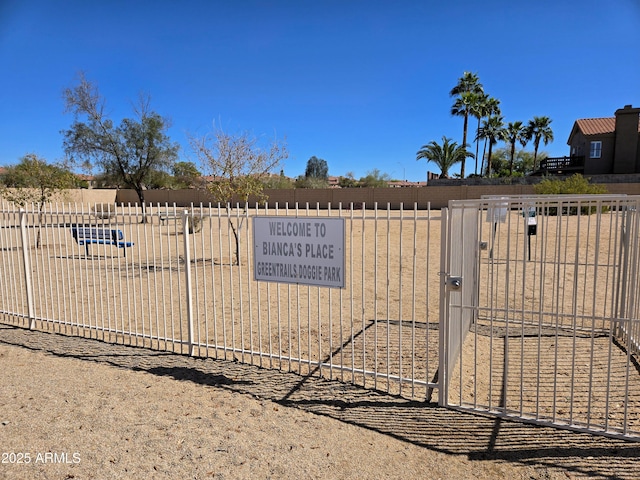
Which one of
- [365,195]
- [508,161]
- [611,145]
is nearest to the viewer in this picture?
[611,145]

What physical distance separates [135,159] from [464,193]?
94.2ft

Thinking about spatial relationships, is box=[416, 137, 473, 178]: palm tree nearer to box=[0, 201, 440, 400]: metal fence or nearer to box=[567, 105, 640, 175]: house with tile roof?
box=[567, 105, 640, 175]: house with tile roof

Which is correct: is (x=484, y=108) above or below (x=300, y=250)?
above

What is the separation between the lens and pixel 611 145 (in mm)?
38406

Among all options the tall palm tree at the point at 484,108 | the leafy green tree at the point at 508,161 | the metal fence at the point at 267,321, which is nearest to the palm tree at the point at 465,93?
the tall palm tree at the point at 484,108

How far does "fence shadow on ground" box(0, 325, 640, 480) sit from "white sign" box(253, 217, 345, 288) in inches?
41.7

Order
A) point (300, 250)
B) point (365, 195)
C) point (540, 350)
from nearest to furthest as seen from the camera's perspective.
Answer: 1. point (300, 250)
2. point (540, 350)
3. point (365, 195)

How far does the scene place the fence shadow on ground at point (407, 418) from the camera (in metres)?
3.19

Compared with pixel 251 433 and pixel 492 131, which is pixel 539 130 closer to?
pixel 492 131

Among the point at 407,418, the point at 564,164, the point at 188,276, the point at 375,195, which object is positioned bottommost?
the point at 407,418

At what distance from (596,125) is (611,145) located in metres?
3.18

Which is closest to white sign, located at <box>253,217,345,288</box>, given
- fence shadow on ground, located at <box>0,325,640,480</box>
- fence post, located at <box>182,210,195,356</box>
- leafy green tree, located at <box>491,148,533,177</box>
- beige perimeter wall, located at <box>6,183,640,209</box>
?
fence post, located at <box>182,210,195,356</box>

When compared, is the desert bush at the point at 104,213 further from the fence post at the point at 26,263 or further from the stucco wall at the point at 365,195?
the stucco wall at the point at 365,195

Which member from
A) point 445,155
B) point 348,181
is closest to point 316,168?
point 348,181
